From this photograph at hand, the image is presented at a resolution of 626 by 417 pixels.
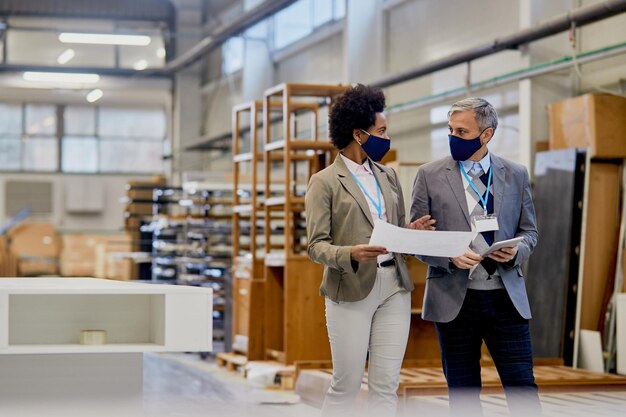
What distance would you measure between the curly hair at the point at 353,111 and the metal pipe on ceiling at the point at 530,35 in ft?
14.2

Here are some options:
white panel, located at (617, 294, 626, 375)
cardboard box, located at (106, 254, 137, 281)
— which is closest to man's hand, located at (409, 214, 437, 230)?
white panel, located at (617, 294, 626, 375)

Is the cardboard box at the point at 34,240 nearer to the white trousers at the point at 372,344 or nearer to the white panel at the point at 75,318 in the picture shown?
the white panel at the point at 75,318

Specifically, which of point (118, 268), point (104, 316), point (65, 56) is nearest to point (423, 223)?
point (104, 316)

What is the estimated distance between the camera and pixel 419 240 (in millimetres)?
3609

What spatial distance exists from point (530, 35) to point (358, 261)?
563 cm

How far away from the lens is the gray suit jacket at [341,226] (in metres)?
3.71

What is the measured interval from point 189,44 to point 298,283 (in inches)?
575

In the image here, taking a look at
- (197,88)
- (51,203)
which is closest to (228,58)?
(197,88)

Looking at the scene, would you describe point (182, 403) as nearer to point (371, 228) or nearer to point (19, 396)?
point (19, 396)

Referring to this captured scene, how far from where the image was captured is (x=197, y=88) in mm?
21938

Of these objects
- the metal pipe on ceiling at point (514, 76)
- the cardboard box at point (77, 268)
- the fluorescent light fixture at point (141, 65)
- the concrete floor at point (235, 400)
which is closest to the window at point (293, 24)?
the fluorescent light fixture at point (141, 65)

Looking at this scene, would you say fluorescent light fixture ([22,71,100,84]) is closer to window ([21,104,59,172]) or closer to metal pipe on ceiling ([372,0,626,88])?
window ([21,104,59,172])

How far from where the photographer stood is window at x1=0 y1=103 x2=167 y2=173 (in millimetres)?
24500

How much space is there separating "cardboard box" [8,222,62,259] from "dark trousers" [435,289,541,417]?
63.9 feet
